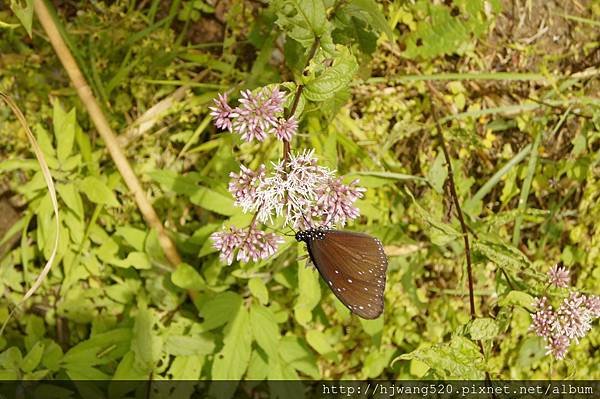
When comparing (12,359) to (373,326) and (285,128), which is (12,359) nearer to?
(373,326)

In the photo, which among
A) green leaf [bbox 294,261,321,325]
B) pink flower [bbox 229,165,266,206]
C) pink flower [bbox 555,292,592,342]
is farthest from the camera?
green leaf [bbox 294,261,321,325]

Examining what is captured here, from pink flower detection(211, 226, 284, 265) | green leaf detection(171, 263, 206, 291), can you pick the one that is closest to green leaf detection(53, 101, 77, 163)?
green leaf detection(171, 263, 206, 291)

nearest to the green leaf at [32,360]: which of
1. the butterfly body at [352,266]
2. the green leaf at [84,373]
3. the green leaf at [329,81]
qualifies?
the green leaf at [84,373]

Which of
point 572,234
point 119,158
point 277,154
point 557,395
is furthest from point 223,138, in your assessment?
point 557,395

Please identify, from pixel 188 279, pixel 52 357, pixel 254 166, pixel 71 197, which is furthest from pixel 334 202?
pixel 52 357

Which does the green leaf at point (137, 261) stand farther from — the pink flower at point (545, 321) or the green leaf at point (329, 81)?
the pink flower at point (545, 321)

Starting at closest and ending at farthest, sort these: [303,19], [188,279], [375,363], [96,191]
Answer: [303,19]
[188,279]
[96,191]
[375,363]

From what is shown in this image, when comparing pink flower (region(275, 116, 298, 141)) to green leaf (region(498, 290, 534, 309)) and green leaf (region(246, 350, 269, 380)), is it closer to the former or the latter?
green leaf (region(498, 290, 534, 309))
